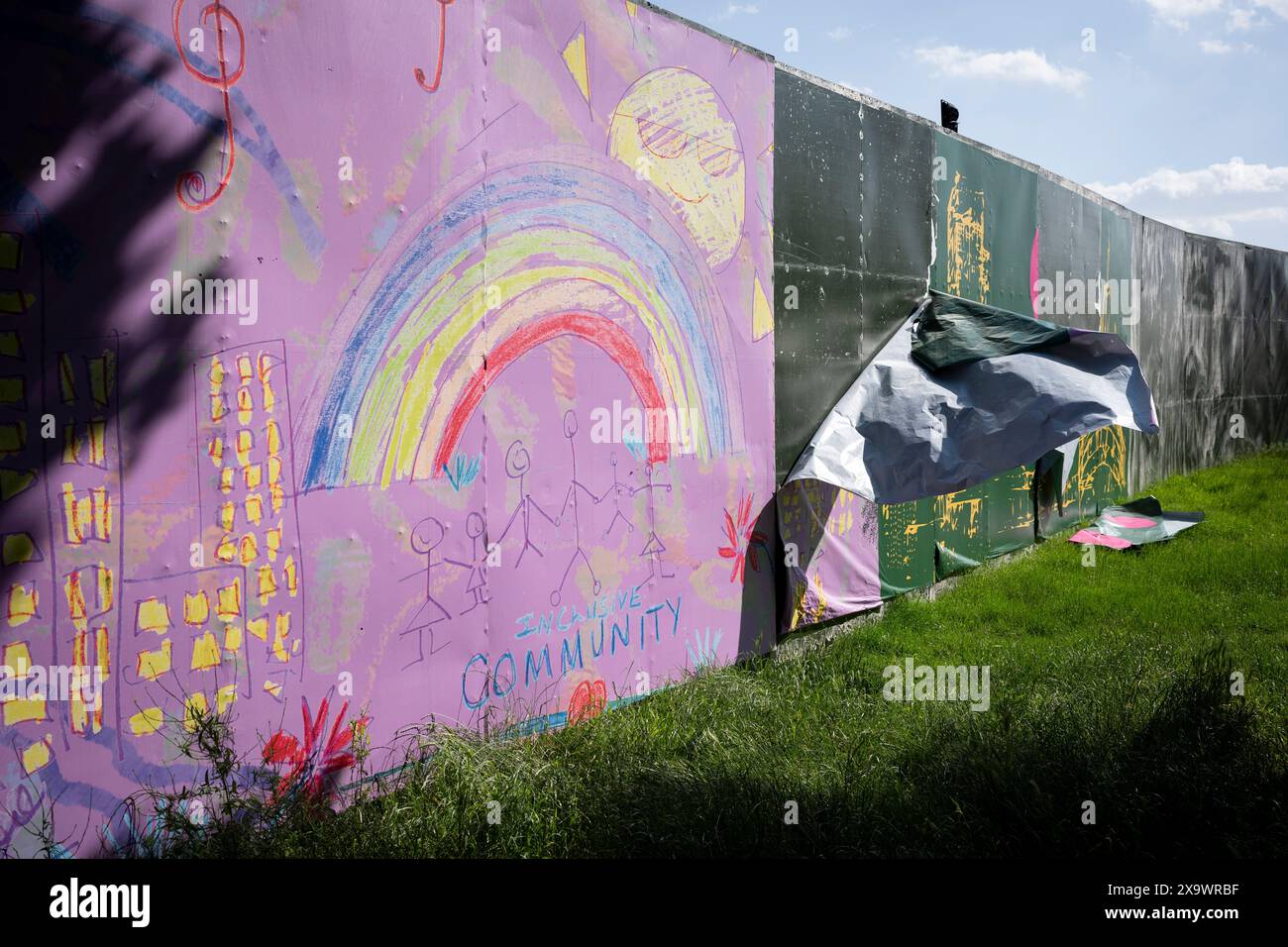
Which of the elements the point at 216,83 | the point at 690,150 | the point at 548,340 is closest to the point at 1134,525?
the point at 690,150

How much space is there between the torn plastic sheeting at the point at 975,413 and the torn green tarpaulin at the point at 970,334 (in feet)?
0.05

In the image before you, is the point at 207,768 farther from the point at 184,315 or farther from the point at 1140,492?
the point at 1140,492

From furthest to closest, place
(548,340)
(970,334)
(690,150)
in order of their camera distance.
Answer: (970,334), (690,150), (548,340)

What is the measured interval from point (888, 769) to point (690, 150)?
11.4ft

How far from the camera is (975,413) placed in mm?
6246

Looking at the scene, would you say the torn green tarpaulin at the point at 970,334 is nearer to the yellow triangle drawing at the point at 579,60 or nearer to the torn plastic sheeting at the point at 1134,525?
the yellow triangle drawing at the point at 579,60

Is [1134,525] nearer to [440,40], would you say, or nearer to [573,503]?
[573,503]

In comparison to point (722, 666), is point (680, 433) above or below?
above

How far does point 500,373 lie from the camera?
461 centimetres
